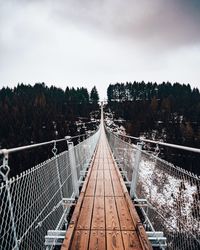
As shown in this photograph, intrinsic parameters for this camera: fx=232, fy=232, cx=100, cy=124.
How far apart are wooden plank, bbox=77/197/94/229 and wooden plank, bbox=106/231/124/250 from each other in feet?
1.08

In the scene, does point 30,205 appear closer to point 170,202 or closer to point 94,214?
point 94,214

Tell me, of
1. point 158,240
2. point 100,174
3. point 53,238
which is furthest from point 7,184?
point 100,174

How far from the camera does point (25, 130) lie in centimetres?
Answer: 4734

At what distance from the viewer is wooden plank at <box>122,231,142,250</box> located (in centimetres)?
228

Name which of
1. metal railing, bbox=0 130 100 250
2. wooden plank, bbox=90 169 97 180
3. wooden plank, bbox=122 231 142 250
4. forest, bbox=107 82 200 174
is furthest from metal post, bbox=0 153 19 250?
forest, bbox=107 82 200 174

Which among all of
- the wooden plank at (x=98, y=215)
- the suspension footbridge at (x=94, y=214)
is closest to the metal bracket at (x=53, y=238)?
the suspension footbridge at (x=94, y=214)

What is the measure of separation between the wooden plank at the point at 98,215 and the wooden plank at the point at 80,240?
0.20 metres

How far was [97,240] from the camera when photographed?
245cm

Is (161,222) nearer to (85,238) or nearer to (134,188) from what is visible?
(85,238)

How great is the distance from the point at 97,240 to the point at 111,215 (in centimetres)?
71

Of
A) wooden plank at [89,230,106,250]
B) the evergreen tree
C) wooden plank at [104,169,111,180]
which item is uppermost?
the evergreen tree

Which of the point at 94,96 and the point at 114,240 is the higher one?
the point at 94,96

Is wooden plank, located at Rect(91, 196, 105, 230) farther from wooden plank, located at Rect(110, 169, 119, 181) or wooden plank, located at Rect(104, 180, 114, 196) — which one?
wooden plank, located at Rect(110, 169, 119, 181)

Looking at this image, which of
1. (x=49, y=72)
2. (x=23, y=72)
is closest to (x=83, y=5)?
(x=23, y=72)
